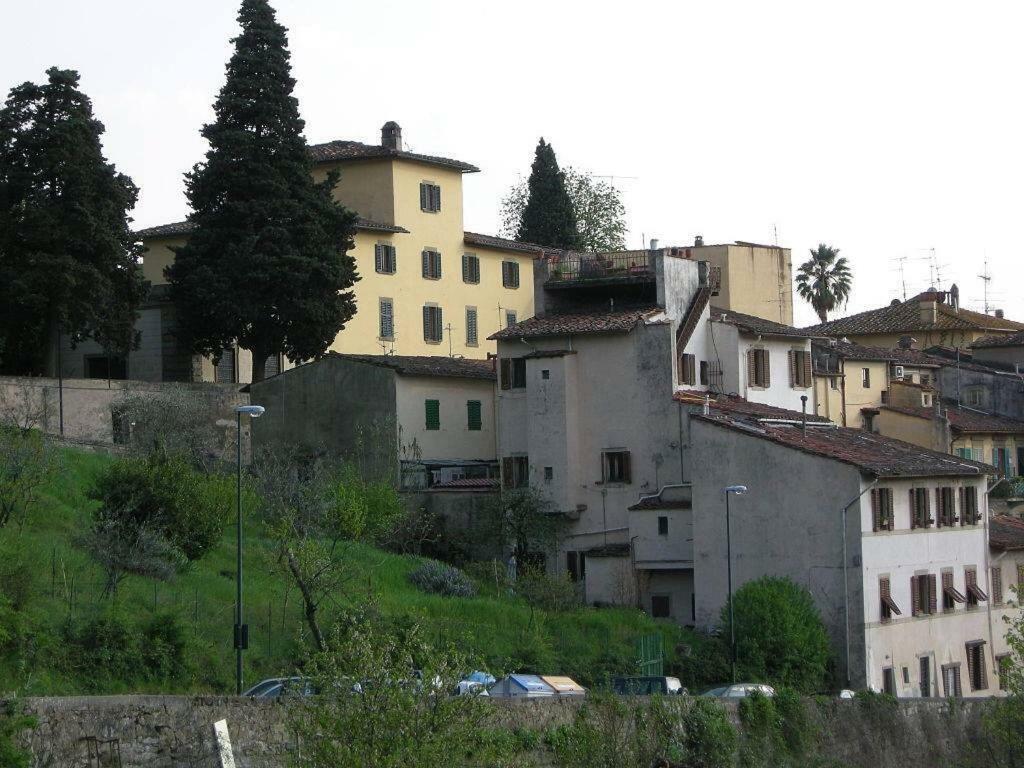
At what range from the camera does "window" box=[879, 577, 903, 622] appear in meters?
52.6

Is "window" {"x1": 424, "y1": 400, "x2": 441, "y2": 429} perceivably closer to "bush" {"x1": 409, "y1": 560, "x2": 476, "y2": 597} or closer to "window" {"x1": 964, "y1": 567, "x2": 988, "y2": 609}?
"bush" {"x1": 409, "y1": 560, "x2": 476, "y2": 597}

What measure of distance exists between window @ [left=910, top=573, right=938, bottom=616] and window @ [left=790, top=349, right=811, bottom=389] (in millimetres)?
12756

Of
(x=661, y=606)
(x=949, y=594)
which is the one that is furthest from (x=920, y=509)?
(x=661, y=606)

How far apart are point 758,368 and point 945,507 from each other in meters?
9.53

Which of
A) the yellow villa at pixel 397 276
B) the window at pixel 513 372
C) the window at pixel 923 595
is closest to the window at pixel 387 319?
the yellow villa at pixel 397 276

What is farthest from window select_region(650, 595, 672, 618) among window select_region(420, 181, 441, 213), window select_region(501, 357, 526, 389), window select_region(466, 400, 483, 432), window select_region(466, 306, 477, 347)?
window select_region(420, 181, 441, 213)

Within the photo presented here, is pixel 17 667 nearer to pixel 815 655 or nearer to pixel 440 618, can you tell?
pixel 440 618

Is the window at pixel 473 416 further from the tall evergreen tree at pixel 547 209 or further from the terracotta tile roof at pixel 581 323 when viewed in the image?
the tall evergreen tree at pixel 547 209

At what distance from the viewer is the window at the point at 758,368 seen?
63656 mm

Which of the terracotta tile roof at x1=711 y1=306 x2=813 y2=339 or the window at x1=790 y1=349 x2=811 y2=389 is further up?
the terracotta tile roof at x1=711 y1=306 x2=813 y2=339

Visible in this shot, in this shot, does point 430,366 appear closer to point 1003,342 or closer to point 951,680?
point 951,680

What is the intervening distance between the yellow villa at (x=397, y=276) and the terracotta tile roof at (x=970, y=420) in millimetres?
18960

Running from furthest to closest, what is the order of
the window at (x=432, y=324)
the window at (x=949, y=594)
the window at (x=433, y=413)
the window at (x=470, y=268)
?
the window at (x=470, y=268) < the window at (x=432, y=324) < the window at (x=433, y=413) < the window at (x=949, y=594)

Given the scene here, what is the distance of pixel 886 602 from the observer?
52.6m
